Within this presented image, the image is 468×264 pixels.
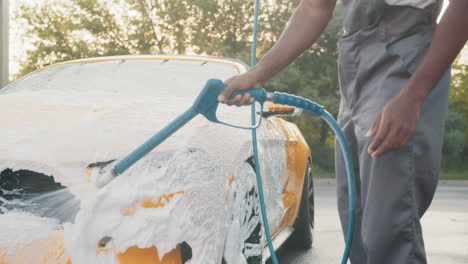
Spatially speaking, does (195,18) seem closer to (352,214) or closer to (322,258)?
(322,258)

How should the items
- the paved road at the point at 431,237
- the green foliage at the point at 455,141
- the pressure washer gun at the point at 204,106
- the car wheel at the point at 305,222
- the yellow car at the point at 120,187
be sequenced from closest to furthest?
the pressure washer gun at the point at 204,106
the yellow car at the point at 120,187
the car wheel at the point at 305,222
the paved road at the point at 431,237
the green foliage at the point at 455,141

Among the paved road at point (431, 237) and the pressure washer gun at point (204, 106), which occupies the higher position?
the pressure washer gun at point (204, 106)

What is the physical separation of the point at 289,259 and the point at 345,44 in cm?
319

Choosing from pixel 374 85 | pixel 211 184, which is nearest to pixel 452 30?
→ pixel 374 85

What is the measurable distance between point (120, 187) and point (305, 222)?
282cm

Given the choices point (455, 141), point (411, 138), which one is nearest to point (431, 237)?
point (411, 138)

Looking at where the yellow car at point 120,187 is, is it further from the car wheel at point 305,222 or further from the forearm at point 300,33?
the car wheel at point 305,222

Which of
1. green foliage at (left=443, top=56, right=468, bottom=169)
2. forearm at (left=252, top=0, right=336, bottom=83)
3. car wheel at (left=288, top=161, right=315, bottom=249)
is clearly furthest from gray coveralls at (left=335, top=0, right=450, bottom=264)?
green foliage at (left=443, top=56, right=468, bottom=169)

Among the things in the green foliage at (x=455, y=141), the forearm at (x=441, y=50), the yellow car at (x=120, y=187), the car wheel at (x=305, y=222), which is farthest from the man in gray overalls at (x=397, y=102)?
the green foliage at (x=455, y=141)

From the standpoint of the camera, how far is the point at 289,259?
4.71 meters

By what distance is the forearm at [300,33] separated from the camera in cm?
183

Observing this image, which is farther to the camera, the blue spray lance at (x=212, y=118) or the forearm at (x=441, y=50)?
the blue spray lance at (x=212, y=118)

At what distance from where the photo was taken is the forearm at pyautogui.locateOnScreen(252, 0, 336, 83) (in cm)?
183

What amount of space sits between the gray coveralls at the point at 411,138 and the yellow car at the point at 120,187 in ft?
2.67
